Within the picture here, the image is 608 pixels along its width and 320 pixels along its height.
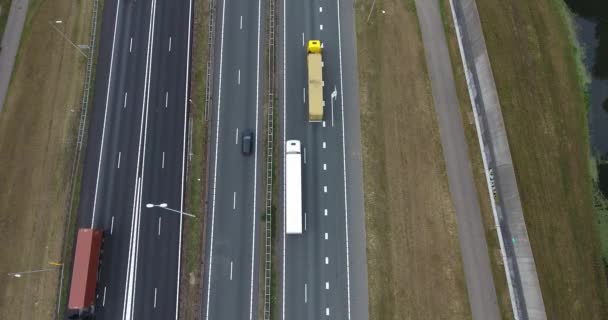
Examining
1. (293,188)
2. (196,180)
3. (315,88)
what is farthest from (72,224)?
(315,88)

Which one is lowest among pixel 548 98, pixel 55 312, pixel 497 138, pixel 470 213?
pixel 55 312

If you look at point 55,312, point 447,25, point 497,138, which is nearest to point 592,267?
point 497,138

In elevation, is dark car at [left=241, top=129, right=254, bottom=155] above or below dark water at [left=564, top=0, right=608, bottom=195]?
below

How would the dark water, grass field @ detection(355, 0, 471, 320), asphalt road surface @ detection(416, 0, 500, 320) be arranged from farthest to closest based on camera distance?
the dark water, asphalt road surface @ detection(416, 0, 500, 320), grass field @ detection(355, 0, 471, 320)

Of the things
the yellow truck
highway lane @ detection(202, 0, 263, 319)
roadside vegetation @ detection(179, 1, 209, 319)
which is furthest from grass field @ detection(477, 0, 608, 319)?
roadside vegetation @ detection(179, 1, 209, 319)

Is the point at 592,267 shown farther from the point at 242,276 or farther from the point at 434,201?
the point at 242,276

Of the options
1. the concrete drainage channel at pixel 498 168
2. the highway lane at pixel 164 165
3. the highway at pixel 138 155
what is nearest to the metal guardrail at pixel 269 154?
the highway lane at pixel 164 165

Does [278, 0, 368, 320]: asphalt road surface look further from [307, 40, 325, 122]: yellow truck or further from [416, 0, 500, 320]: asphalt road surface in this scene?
[416, 0, 500, 320]: asphalt road surface
